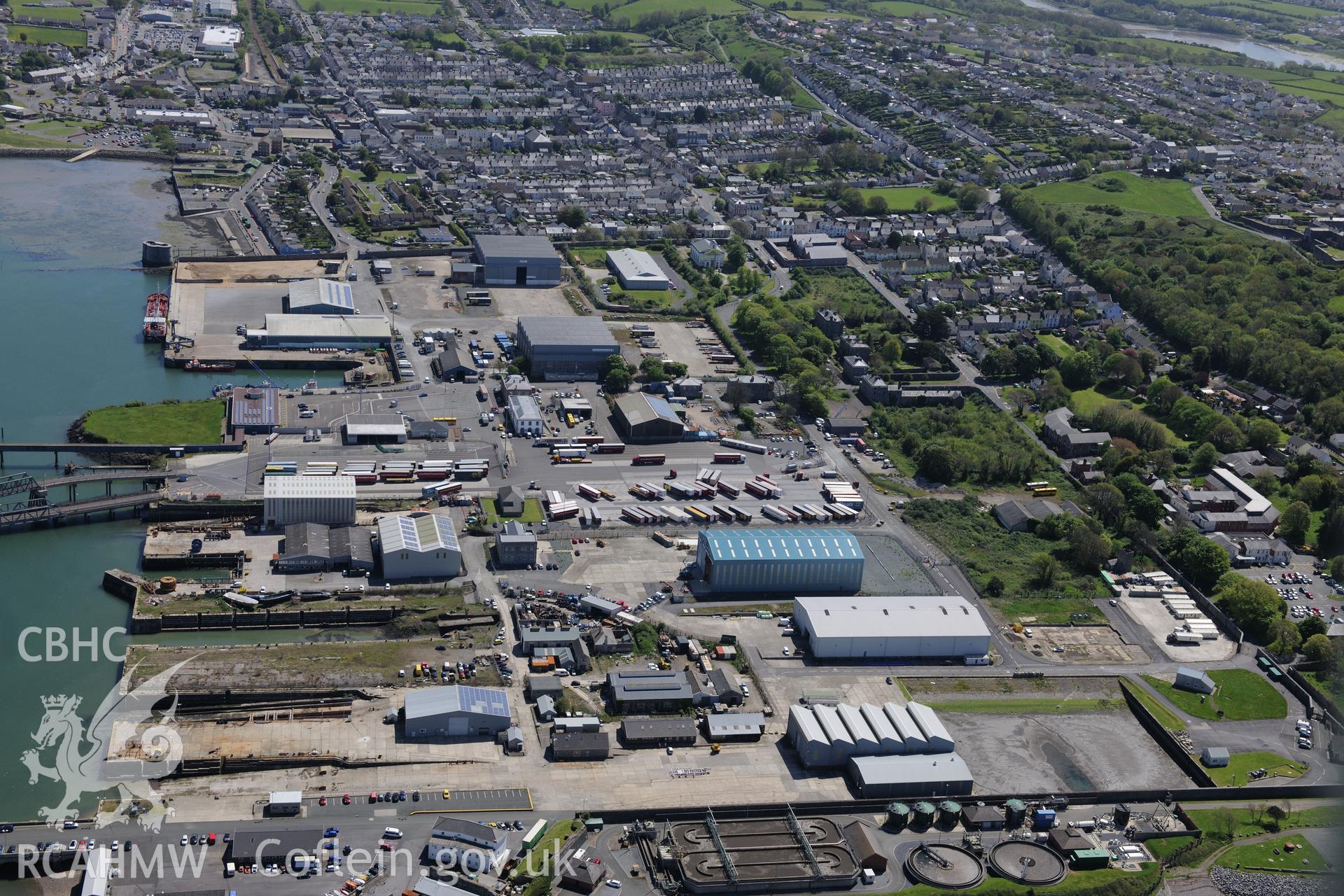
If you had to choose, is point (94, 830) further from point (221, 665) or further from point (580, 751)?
point (580, 751)

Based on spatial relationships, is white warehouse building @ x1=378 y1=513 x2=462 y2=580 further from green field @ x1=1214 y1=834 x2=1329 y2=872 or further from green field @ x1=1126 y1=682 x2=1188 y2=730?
green field @ x1=1214 y1=834 x2=1329 y2=872

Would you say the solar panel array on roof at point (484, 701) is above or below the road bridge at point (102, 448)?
above

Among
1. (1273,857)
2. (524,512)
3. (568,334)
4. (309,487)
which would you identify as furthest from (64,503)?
(1273,857)

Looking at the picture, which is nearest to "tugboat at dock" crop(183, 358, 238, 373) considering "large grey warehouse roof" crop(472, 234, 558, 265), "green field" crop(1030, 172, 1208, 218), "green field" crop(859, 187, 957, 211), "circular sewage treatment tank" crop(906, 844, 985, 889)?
"large grey warehouse roof" crop(472, 234, 558, 265)

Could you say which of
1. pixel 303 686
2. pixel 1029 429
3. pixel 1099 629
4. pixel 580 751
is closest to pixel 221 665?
pixel 303 686

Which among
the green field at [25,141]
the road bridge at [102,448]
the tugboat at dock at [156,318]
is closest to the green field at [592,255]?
the tugboat at dock at [156,318]

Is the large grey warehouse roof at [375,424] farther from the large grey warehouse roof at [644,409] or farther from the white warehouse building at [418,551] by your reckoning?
the large grey warehouse roof at [644,409]

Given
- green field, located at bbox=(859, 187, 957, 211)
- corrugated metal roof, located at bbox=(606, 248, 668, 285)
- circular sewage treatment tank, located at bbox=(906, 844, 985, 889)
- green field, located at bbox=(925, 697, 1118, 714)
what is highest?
circular sewage treatment tank, located at bbox=(906, 844, 985, 889)
